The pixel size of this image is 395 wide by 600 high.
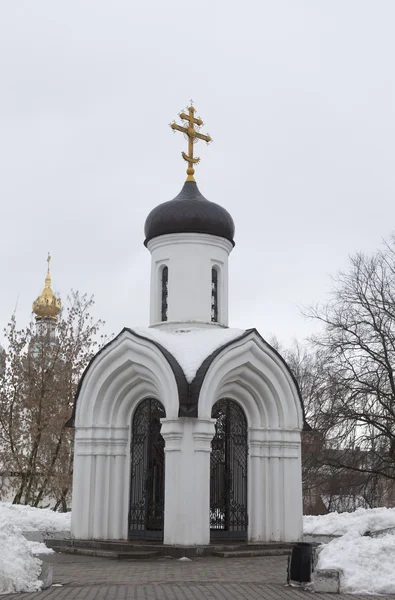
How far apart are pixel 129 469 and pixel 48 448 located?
36.0 ft

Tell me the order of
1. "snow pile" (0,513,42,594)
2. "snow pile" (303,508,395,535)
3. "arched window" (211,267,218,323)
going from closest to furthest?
"snow pile" (0,513,42,594), "snow pile" (303,508,395,535), "arched window" (211,267,218,323)

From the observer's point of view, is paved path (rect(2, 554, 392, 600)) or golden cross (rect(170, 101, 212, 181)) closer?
paved path (rect(2, 554, 392, 600))

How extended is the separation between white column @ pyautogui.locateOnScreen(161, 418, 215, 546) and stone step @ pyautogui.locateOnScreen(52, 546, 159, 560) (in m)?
0.65

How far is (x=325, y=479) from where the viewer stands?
2083cm

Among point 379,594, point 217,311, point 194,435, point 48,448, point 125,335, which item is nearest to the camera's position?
point 379,594

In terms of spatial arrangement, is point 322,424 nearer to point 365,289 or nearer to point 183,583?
point 365,289

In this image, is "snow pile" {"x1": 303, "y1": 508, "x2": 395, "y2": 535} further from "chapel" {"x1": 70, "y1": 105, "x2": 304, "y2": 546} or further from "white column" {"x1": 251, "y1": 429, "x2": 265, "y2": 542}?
"white column" {"x1": 251, "y1": 429, "x2": 265, "y2": 542}

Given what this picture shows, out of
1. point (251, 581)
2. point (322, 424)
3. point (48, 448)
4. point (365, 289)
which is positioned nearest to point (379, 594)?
point (251, 581)

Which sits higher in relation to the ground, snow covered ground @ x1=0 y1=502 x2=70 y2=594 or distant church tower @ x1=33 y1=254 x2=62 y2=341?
distant church tower @ x1=33 y1=254 x2=62 y2=341

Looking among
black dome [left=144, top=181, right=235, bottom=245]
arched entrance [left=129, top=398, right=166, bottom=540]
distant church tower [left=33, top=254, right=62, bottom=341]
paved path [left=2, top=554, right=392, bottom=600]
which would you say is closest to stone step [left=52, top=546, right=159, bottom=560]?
paved path [left=2, top=554, right=392, bottom=600]

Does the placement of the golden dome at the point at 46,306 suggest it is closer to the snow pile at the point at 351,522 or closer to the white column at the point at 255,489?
the snow pile at the point at 351,522

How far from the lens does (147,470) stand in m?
13.7

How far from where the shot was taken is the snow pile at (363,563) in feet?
26.7

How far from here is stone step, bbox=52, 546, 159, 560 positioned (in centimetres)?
1155
